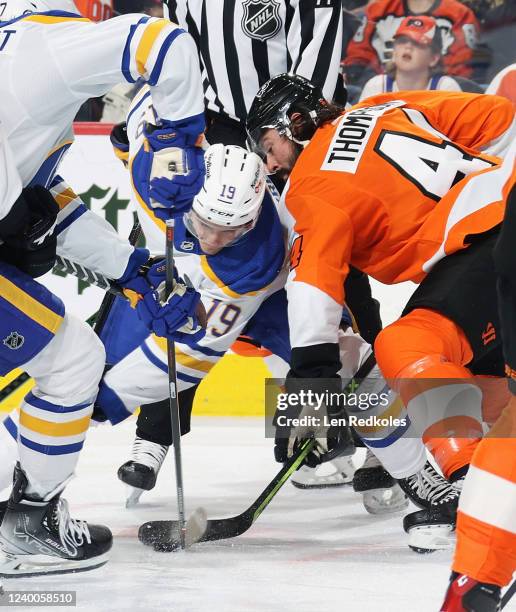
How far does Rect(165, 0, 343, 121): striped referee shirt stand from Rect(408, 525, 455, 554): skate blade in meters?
1.38

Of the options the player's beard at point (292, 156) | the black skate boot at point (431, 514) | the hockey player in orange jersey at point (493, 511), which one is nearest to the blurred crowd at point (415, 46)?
the player's beard at point (292, 156)

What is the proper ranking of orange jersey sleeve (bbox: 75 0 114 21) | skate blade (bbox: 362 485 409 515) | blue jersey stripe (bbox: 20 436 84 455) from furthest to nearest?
1. orange jersey sleeve (bbox: 75 0 114 21)
2. skate blade (bbox: 362 485 409 515)
3. blue jersey stripe (bbox: 20 436 84 455)

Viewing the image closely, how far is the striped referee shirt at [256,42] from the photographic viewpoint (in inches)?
131

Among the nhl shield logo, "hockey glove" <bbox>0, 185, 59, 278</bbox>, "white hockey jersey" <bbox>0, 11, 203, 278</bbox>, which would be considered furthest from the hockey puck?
the nhl shield logo

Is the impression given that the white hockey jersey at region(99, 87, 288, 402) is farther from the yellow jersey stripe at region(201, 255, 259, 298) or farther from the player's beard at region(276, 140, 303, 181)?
the player's beard at region(276, 140, 303, 181)

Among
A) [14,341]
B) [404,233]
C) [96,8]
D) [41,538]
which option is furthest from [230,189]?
[96,8]

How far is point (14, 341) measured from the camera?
224 cm

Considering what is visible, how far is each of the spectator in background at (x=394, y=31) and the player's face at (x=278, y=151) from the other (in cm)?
147

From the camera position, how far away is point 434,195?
2688 mm

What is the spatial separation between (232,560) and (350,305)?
99 centimetres

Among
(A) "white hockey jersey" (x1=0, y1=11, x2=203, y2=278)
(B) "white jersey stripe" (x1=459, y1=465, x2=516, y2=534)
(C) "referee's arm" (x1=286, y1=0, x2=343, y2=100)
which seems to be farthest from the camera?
(C) "referee's arm" (x1=286, y1=0, x2=343, y2=100)

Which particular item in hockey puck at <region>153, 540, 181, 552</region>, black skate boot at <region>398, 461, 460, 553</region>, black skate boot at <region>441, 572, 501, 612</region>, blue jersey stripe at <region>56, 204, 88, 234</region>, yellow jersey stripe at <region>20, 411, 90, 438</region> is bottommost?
black skate boot at <region>398, 461, 460, 553</region>

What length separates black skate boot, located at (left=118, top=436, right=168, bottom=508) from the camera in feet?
9.71

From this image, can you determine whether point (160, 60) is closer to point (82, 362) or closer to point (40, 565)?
point (82, 362)
